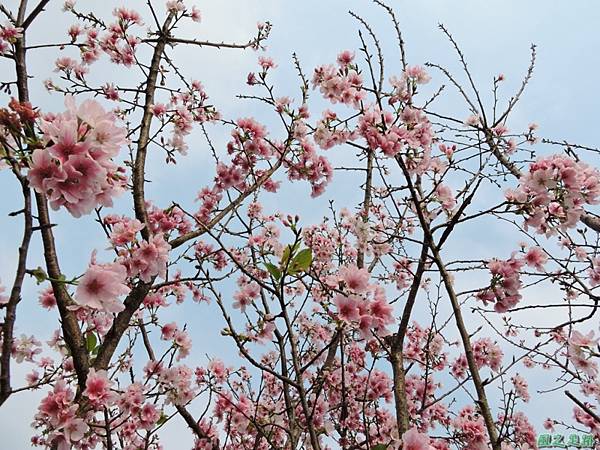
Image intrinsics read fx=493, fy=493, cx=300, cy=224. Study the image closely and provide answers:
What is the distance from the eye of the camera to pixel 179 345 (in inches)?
136

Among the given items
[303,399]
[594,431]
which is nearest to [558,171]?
[303,399]

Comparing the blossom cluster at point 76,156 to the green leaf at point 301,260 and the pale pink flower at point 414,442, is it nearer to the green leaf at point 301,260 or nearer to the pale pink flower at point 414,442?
the green leaf at point 301,260

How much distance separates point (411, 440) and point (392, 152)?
162 centimetres

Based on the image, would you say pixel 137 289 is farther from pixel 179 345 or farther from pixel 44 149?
pixel 44 149

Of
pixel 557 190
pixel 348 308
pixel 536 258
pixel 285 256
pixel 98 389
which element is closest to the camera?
pixel 348 308

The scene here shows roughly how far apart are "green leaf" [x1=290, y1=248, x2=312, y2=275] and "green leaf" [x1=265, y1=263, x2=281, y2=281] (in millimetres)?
57

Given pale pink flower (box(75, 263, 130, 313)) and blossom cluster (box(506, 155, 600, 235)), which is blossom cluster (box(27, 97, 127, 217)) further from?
blossom cluster (box(506, 155, 600, 235))

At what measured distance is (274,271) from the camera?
202 cm

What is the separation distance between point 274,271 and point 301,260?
0.40ft

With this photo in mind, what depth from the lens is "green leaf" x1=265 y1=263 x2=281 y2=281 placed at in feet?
6.57

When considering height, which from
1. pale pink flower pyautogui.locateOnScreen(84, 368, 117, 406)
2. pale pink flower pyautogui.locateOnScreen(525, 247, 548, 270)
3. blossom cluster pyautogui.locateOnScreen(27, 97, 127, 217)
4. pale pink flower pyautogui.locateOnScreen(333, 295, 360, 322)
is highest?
pale pink flower pyautogui.locateOnScreen(525, 247, 548, 270)

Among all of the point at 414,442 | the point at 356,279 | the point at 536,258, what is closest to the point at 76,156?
the point at 356,279

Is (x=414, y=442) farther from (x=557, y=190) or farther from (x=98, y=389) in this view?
(x=557, y=190)

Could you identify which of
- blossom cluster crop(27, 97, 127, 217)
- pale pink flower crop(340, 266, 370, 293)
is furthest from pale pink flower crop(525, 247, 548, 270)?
blossom cluster crop(27, 97, 127, 217)
